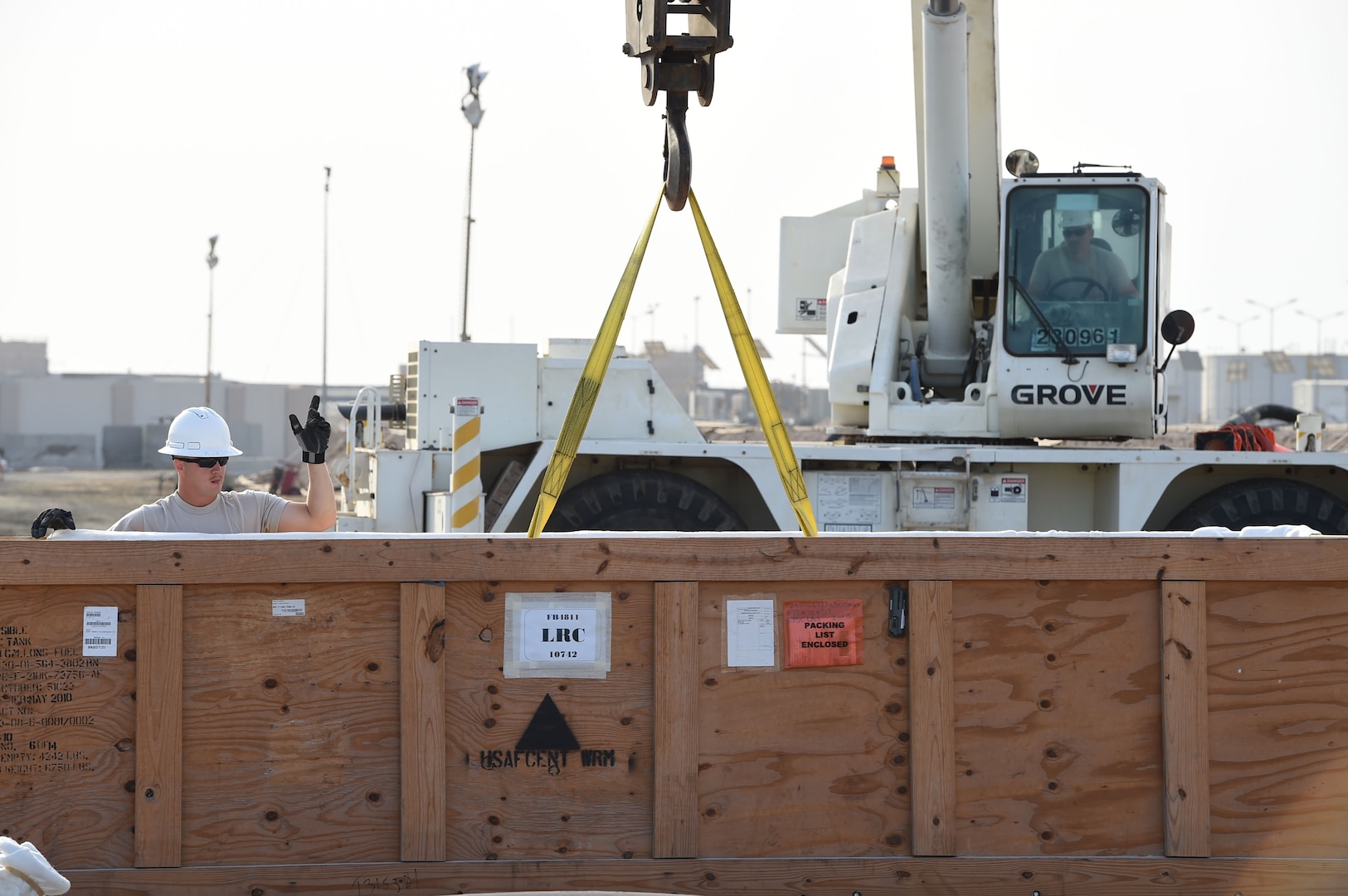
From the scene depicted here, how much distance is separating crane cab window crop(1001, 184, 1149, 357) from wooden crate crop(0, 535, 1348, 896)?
16.1 feet

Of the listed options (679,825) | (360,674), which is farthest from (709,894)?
(360,674)

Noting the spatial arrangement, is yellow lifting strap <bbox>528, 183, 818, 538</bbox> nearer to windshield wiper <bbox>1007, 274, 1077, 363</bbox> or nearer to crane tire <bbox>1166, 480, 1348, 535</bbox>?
windshield wiper <bbox>1007, 274, 1077, 363</bbox>

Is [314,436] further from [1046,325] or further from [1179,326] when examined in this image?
[1179,326]

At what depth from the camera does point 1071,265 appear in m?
9.05

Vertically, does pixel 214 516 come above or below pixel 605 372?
below

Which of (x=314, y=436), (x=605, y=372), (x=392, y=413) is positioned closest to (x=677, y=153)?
(x=605, y=372)

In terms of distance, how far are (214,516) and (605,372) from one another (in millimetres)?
1746

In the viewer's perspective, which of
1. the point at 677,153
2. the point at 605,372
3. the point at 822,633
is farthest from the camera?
the point at 677,153

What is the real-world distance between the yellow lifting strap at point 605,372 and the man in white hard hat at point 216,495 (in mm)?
993

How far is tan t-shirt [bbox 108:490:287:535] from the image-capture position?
204 inches

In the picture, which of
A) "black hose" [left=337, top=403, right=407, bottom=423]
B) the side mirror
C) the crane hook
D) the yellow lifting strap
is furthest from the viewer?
"black hose" [left=337, top=403, right=407, bottom=423]

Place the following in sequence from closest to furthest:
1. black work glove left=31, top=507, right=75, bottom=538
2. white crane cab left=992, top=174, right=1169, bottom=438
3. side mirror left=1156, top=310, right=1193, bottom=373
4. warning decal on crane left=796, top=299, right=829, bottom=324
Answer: black work glove left=31, top=507, right=75, bottom=538, side mirror left=1156, top=310, right=1193, bottom=373, white crane cab left=992, top=174, right=1169, bottom=438, warning decal on crane left=796, top=299, right=829, bottom=324

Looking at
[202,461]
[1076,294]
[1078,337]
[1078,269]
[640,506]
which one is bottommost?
[640,506]

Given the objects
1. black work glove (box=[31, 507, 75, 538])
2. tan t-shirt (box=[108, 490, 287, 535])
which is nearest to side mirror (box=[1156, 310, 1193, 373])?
tan t-shirt (box=[108, 490, 287, 535])
